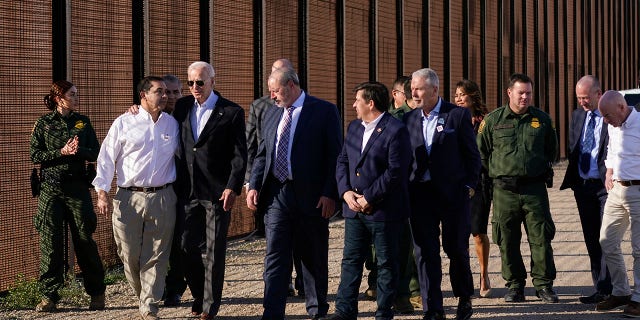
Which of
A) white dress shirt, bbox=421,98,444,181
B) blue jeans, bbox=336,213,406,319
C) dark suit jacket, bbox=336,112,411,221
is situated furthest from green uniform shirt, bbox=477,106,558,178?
blue jeans, bbox=336,213,406,319

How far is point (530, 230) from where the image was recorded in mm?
10094

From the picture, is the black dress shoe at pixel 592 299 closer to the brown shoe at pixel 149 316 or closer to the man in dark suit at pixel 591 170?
the man in dark suit at pixel 591 170

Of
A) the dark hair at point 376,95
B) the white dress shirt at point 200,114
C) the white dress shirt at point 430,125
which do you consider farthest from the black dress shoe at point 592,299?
the white dress shirt at point 200,114

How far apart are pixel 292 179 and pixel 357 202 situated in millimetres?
566

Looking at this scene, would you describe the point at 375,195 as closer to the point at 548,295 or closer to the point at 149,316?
the point at 149,316

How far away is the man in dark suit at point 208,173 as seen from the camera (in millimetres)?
8875

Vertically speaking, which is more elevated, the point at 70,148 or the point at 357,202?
the point at 70,148

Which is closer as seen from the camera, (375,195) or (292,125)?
(375,195)

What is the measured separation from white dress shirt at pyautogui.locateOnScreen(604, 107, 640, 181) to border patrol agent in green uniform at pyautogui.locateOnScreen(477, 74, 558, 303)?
80 centimetres

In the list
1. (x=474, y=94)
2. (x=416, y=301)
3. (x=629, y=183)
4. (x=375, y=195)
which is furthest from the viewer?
(x=474, y=94)

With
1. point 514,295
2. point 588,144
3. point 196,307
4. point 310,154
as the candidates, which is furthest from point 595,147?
point 196,307

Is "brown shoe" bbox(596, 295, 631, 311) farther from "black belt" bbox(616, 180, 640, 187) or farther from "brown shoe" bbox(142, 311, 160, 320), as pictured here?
"brown shoe" bbox(142, 311, 160, 320)

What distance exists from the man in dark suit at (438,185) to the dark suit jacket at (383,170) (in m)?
0.36

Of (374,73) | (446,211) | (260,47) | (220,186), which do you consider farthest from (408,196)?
(374,73)
